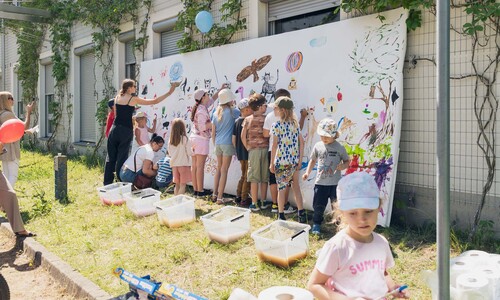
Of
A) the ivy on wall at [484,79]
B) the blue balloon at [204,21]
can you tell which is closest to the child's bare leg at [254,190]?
the ivy on wall at [484,79]

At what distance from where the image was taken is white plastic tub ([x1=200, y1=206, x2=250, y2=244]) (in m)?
4.77

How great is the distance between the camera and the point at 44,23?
47.9 ft

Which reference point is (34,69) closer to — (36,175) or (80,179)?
(36,175)

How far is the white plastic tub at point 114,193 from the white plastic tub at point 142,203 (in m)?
0.53

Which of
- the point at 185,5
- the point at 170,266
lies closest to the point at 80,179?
the point at 185,5

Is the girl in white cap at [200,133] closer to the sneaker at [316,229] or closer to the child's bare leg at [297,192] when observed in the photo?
the child's bare leg at [297,192]

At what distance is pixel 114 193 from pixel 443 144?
20.0ft

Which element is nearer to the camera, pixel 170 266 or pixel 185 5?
pixel 170 266

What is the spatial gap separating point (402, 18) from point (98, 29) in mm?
9253

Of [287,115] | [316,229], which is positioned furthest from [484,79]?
[316,229]

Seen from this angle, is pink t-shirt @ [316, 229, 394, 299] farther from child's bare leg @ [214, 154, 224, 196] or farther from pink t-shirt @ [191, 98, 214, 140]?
pink t-shirt @ [191, 98, 214, 140]

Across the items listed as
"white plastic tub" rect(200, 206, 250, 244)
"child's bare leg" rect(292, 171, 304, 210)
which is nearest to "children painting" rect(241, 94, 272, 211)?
"child's bare leg" rect(292, 171, 304, 210)

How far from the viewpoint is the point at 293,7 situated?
23.0ft

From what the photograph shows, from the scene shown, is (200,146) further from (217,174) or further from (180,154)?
(217,174)
